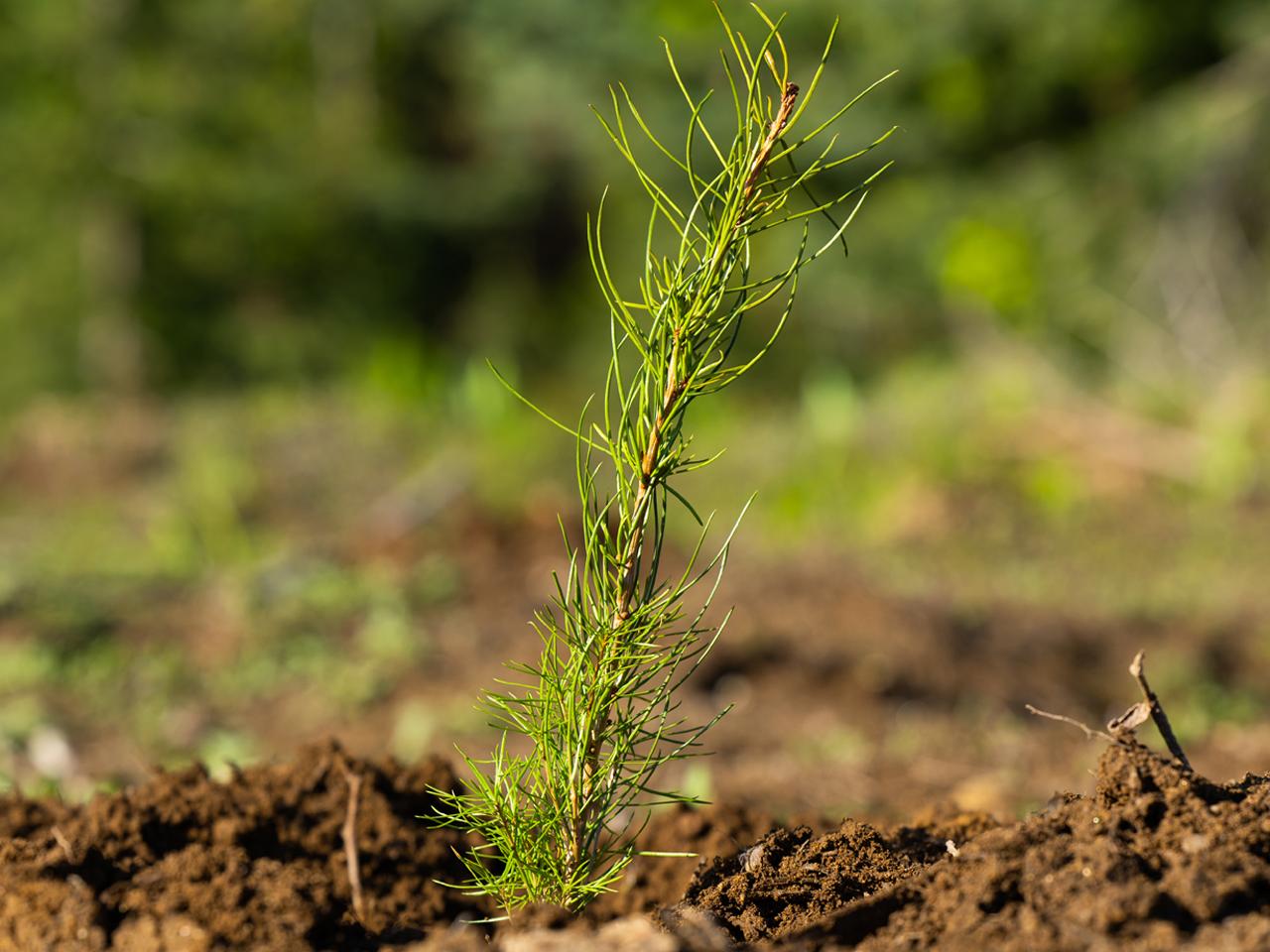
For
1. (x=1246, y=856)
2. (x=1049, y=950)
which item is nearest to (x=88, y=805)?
(x=1049, y=950)

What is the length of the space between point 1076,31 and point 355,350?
9.72 m

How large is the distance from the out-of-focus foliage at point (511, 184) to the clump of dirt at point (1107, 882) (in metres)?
8.72

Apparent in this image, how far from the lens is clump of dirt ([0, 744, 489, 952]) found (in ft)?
5.72

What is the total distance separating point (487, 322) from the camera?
19.2 m

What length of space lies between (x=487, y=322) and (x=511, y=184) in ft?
6.20

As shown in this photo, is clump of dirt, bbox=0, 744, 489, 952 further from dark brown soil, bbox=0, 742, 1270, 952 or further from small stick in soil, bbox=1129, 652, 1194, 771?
small stick in soil, bbox=1129, 652, 1194, 771

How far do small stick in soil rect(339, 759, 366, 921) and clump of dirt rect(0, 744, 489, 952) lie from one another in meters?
0.02

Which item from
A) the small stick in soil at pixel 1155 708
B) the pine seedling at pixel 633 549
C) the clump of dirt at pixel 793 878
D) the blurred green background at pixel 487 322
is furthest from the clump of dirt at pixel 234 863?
the blurred green background at pixel 487 322

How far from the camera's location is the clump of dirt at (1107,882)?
149cm

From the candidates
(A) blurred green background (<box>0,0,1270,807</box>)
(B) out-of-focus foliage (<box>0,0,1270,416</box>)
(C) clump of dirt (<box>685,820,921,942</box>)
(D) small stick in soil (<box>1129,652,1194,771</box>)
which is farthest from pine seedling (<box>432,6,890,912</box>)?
(B) out-of-focus foliage (<box>0,0,1270,416</box>)

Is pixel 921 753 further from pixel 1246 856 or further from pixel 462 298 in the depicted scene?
pixel 462 298

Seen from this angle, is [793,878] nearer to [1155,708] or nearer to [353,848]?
[1155,708]

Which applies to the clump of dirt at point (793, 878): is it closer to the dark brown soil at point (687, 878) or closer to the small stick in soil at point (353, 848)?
the dark brown soil at point (687, 878)

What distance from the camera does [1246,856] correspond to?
158 cm
